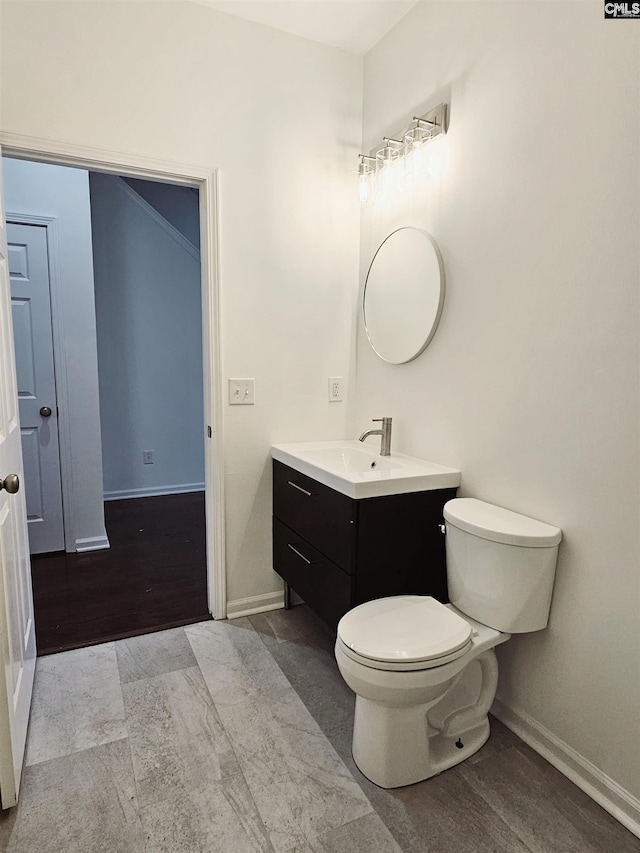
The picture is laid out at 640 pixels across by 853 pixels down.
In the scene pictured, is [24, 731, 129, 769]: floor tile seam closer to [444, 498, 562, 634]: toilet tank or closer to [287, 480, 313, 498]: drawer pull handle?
[287, 480, 313, 498]: drawer pull handle

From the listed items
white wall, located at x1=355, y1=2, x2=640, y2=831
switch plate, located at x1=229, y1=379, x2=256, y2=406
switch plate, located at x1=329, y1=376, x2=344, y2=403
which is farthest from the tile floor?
switch plate, located at x1=329, y1=376, x2=344, y2=403

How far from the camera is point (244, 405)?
232 cm

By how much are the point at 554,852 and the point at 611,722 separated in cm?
36

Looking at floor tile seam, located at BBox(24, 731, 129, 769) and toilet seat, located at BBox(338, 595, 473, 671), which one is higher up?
toilet seat, located at BBox(338, 595, 473, 671)

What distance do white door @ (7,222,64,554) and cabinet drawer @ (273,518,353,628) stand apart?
60.3 inches

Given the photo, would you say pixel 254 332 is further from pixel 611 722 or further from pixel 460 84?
pixel 611 722

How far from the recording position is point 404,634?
1.46 metres

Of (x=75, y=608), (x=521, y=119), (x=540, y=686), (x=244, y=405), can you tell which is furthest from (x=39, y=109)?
(x=540, y=686)

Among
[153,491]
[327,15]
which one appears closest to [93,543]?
[153,491]

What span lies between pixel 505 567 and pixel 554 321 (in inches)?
29.5

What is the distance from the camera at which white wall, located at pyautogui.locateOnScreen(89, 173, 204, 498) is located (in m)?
3.92

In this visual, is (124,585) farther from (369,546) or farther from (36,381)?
(369,546)

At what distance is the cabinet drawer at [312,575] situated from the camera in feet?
6.07

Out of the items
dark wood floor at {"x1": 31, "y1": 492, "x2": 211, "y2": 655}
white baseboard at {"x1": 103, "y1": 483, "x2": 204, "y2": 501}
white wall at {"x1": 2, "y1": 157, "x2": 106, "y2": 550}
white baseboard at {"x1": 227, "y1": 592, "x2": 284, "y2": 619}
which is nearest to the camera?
dark wood floor at {"x1": 31, "y1": 492, "x2": 211, "y2": 655}
